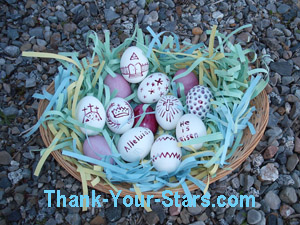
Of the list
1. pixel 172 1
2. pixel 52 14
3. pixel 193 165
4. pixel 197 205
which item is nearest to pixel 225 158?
pixel 193 165

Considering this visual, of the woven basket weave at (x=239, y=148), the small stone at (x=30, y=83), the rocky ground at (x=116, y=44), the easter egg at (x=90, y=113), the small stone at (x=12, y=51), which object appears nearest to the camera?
the woven basket weave at (x=239, y=148)

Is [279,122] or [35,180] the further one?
[279,122]

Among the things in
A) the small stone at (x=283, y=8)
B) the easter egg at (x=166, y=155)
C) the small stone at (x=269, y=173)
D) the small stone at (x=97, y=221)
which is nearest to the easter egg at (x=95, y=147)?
the easter egg at (x=166, y=155)

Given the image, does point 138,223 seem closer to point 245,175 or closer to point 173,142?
point 173,142

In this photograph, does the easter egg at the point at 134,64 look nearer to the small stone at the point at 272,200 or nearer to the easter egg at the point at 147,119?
the easter egg at the point at 147,119

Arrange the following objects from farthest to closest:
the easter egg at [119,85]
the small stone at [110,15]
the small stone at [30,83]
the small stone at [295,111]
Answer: the small stone at [110,15] → the small stone at [30,83] → the small stone at [295,111] → the easter egg at [119,85]

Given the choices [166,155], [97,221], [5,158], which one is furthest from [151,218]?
[5,158]

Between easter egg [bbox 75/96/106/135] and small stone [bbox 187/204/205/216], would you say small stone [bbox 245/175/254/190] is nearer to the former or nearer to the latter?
small stone [bbox 187/204/205/216]
